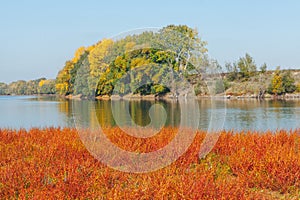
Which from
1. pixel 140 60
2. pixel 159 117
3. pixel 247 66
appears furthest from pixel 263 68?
pixel 140 60

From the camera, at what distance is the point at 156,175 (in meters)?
5.14

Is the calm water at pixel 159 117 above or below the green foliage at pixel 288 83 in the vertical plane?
below

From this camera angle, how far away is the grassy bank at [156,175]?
14.2 feet

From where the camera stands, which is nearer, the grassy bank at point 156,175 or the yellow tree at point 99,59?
the grassy bank at point 156,175

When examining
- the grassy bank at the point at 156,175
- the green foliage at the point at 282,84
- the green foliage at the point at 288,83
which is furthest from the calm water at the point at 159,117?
the green foliage at the point at 288,83

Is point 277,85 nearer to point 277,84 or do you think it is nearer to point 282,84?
point 277,84

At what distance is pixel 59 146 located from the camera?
7316mm

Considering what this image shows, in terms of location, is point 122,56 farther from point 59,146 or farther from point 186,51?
point 59,146

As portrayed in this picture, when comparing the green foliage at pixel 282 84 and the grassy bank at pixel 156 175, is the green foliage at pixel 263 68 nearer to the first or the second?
the green foliage at pixel 282 84

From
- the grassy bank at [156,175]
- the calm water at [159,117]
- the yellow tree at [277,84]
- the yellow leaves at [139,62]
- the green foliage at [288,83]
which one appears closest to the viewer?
the grassy bank at [156,175]

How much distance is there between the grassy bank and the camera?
434cm

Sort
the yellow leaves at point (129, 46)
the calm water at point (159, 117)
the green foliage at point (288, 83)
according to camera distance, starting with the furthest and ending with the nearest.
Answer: the green foliage at point (288, 83), the calm water at point (159, 117), the yellow leaves at point (129, 46)

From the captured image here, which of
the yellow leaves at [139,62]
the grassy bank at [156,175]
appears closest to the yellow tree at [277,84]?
the yellow leaves at [139,62]

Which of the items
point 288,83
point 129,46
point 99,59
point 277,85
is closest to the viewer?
point 129,46
